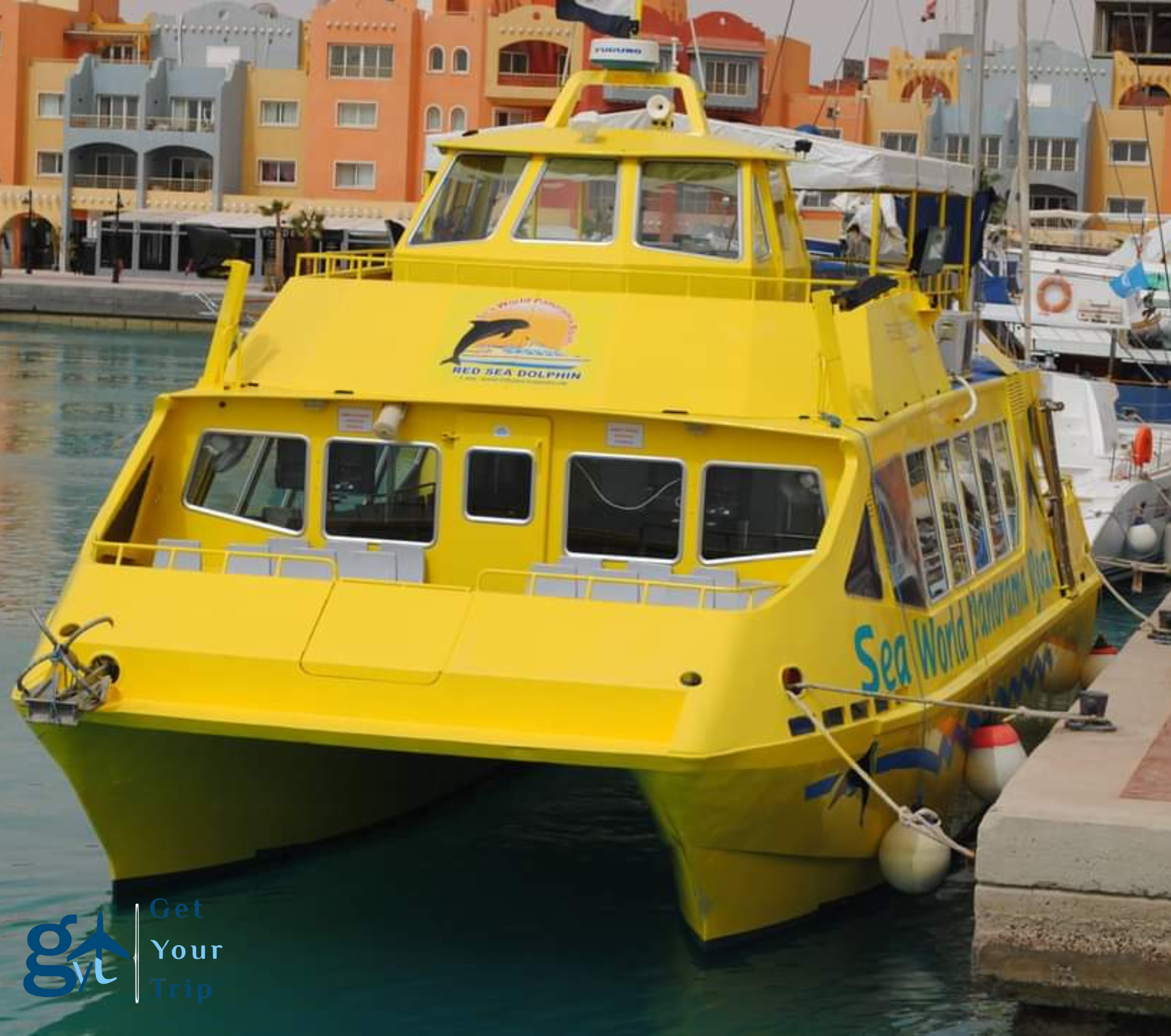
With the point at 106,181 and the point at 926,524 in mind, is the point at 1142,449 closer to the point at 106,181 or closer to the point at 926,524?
the point at 926,524

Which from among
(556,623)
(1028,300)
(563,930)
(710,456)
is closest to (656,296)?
(710,456)

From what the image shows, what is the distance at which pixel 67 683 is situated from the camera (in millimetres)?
10617

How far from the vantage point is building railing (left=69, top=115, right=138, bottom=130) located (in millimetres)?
86875

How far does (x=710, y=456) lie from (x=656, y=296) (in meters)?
1.06

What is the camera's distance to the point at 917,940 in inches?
464

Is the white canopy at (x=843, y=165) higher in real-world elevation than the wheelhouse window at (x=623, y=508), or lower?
higher

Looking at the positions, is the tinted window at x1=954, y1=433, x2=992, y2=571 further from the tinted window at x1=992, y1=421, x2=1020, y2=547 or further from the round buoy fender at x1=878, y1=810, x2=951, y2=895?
the round buoy fender at x1=878, y1=810, x2=951, y2=895

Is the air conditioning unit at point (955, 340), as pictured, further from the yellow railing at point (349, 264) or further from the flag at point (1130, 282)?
the flag at point (1130, 282)

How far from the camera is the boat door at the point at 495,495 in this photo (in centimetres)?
1202

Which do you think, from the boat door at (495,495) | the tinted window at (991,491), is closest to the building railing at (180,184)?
the tinted window at (991,491)

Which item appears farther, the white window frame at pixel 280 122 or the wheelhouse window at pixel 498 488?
the white window frame at pixel 280 122

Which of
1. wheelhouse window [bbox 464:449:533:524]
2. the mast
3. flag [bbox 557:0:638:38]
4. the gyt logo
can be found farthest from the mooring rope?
the mast

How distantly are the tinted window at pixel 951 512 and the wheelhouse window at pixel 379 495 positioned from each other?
2.86 m

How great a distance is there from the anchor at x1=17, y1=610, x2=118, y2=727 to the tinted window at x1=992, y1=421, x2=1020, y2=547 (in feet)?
21.0
